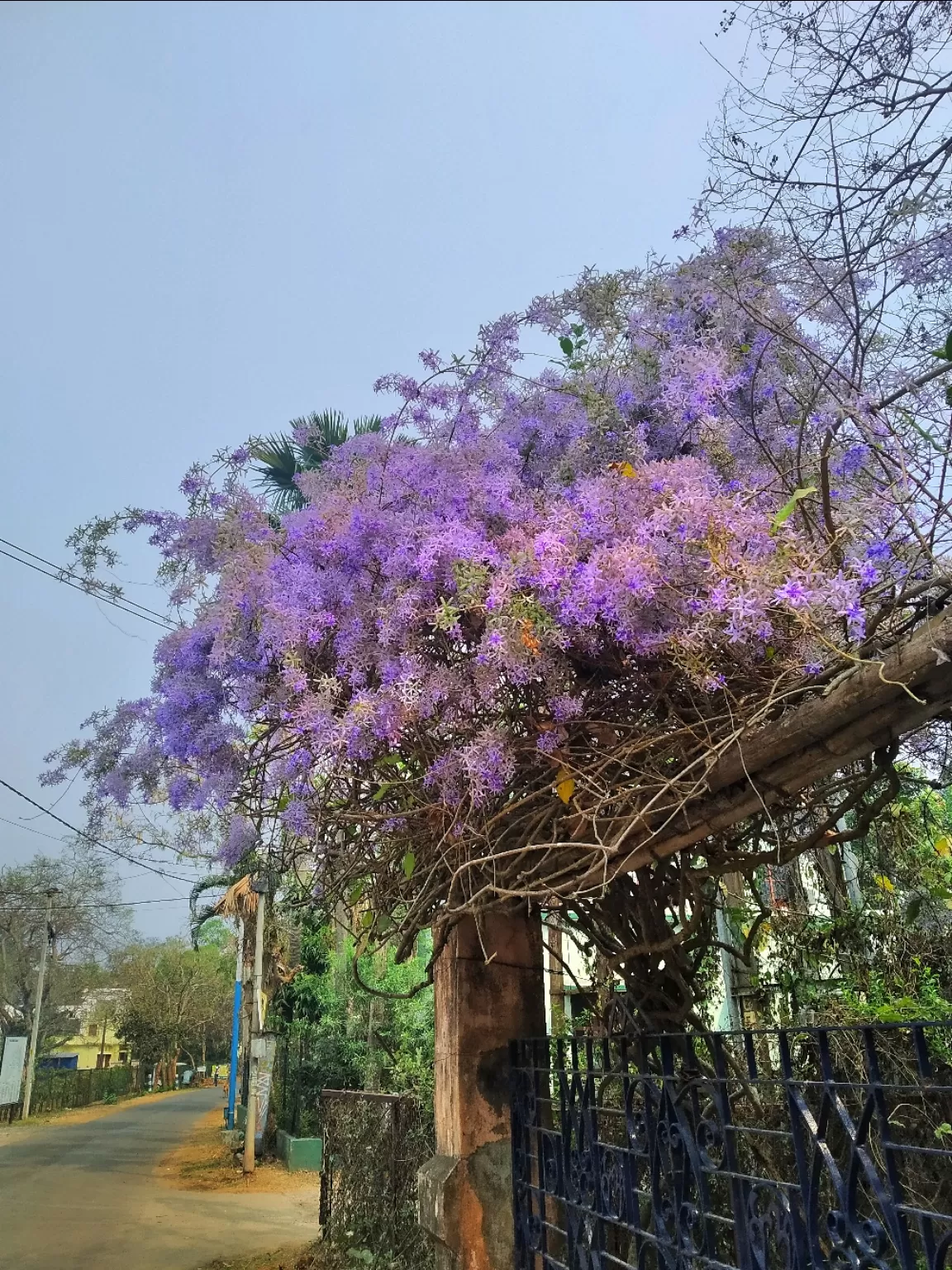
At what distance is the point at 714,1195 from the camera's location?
3840 millimetres

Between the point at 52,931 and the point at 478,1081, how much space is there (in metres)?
37.0

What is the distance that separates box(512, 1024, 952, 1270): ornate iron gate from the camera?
203cm

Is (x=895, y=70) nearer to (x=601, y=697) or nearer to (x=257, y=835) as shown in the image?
(x=601, y=697)

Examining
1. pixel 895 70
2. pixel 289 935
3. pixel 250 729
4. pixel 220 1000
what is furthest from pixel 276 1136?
pixel 220 1000

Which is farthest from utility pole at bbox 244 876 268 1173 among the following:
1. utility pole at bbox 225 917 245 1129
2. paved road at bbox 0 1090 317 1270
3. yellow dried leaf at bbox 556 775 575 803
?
yellow dried leaf at bbox 556 775 575 803

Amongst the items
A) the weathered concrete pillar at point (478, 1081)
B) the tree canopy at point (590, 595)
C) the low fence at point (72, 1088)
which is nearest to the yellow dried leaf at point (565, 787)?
the tree canopy at point (590, 595)

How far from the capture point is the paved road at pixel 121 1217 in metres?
9.24

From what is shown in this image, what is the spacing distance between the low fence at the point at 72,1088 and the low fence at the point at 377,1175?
27.3 metres

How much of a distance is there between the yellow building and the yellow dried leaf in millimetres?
50104

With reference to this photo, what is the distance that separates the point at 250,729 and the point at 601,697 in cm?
153

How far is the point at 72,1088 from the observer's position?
3972 centimetres

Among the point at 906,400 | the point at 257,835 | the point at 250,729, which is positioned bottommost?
the point at 257,835

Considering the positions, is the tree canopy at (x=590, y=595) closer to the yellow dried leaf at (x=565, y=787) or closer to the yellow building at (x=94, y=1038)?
the yellow dried leaf at (x=565, y=787)

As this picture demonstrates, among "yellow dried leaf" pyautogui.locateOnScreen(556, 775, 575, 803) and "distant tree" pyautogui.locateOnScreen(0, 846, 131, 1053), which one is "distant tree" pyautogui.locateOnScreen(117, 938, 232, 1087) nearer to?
"distant tree" pyautogui.locateOnScreen(0, 846, 131, 1053)
